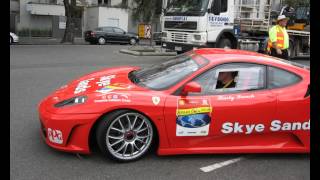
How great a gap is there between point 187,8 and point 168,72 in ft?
32.1

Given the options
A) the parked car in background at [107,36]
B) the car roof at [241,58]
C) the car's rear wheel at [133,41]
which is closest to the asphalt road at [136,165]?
the car roof at [241,58]

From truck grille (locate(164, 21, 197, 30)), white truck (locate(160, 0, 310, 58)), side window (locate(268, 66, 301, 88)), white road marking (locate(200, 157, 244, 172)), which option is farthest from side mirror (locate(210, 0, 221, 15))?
white road marking (locate(200, 157, 244, 172))

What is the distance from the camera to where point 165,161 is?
4785 millimetres

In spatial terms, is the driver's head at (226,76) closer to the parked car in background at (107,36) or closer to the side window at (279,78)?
the side window at (279,78)

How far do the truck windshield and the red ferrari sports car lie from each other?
9195 mm

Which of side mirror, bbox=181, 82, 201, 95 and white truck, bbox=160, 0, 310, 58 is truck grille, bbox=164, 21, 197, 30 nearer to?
white truck, bbox=160, 0, 310, 58

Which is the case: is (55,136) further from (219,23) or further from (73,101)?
(219,23)

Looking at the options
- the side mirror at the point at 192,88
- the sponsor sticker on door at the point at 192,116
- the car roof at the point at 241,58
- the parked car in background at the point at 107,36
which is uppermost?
the parked car in background at the point at 107,36

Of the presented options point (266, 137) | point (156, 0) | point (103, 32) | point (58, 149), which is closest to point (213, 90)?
→ point (266, 137)

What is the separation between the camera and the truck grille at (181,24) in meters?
14.4

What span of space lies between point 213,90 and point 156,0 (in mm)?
14477

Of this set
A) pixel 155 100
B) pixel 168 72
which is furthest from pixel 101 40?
pixel 155 100

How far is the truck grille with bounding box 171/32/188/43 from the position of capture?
14852 mm
